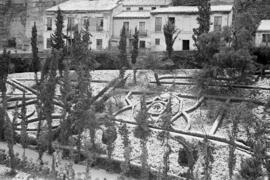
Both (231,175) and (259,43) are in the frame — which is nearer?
(231,175)

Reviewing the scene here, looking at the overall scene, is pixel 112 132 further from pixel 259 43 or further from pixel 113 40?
pixel 113 40

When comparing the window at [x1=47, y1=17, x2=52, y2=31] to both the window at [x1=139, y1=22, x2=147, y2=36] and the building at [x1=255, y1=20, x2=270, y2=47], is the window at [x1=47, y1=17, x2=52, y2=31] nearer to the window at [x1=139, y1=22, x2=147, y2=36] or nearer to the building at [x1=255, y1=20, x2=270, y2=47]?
the window at [x1=139, y1=22, x2=147, y2=36]

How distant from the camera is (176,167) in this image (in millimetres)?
23062

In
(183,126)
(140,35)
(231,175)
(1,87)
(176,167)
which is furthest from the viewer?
(140,35)

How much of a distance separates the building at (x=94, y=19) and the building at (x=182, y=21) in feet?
15.3

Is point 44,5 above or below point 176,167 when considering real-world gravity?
above

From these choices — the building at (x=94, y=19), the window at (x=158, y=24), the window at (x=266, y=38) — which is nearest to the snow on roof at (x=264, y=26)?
the window at (x=266, y=38)

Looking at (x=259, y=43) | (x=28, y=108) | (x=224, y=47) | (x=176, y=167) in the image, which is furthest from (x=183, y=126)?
(x=259, y=43)

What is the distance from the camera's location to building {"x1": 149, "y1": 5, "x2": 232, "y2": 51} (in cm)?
3994

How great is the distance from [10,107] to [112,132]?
1082 centimetres

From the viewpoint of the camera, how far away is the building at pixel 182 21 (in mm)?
39938

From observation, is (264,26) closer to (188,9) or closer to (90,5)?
(188,9)

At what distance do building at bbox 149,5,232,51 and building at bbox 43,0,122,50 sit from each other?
465 centimetres

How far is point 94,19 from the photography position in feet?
146
